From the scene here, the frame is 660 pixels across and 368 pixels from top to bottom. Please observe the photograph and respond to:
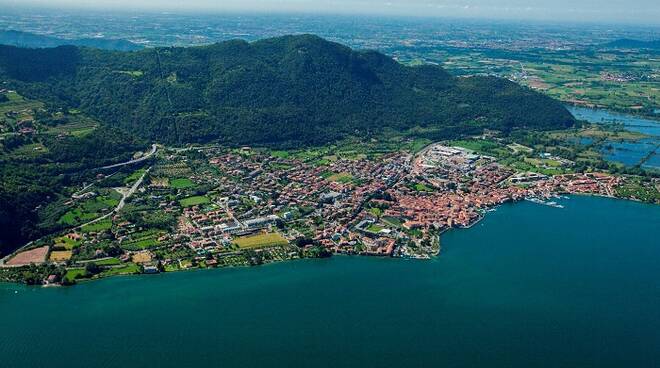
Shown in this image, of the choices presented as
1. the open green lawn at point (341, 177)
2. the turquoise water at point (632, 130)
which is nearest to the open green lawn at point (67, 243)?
the open green lawn at point (341, 177)

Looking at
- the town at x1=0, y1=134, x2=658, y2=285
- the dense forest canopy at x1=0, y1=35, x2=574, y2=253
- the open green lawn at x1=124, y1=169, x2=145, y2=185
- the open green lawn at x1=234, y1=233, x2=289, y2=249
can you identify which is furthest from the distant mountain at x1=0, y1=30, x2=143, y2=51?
the open green lawn at x1=234, y1=233, x2=289, y2=249

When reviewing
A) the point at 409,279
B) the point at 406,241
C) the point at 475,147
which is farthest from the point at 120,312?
the point at 475,147

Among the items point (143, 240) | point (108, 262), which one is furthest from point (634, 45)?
point (108, 262)

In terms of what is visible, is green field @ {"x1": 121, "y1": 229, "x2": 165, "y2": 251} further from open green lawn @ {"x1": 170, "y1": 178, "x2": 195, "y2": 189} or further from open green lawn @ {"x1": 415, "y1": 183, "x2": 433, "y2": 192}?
open green lawn @ {"x1": 415, "y1": 183, "x2": 433, "y2": 192}

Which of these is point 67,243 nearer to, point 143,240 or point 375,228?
point 143,240

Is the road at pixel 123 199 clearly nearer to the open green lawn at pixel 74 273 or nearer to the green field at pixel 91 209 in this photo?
the green field at pixel 91 209
